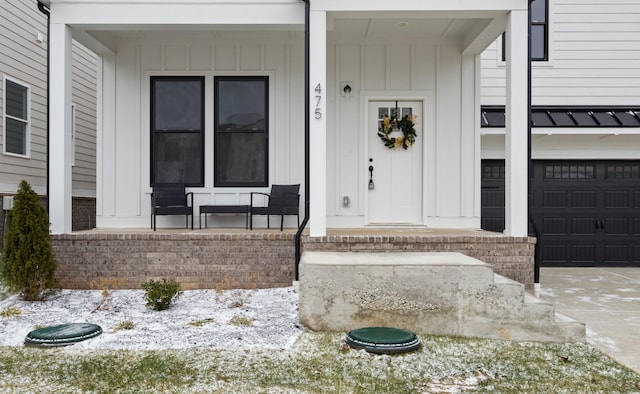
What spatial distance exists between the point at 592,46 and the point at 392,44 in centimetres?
395

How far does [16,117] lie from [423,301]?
791 cm

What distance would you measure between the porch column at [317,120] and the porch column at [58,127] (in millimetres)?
2972

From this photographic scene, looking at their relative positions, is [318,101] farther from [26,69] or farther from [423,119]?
[26,69]

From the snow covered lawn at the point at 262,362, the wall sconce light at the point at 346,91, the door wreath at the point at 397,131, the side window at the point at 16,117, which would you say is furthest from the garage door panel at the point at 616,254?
the side window at the point at 16,117

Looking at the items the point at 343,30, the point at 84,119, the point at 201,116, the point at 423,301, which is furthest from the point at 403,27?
the point at 84,119

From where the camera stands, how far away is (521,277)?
5832 millimetres

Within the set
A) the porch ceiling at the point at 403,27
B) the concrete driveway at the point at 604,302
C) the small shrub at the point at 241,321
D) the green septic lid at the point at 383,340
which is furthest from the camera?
the porch ceiling at the point at 403,27

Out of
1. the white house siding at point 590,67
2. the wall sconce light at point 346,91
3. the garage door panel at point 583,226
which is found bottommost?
the garage door panel at point 583,226

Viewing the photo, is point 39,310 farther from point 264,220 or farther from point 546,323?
point 546,323

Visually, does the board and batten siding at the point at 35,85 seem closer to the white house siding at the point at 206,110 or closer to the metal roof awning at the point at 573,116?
the white house siding at the point at 206,110

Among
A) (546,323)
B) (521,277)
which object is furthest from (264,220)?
(546,323)

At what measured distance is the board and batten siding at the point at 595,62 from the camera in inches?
346

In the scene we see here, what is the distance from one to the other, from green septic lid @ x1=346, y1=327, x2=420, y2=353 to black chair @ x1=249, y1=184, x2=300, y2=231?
2.74m

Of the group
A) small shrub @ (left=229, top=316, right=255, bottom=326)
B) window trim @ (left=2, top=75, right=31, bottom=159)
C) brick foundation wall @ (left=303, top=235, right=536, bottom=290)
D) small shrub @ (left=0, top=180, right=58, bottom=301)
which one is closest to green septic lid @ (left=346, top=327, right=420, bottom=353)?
small shrub @ (left=229, top=316, right=255, bottom=326)
